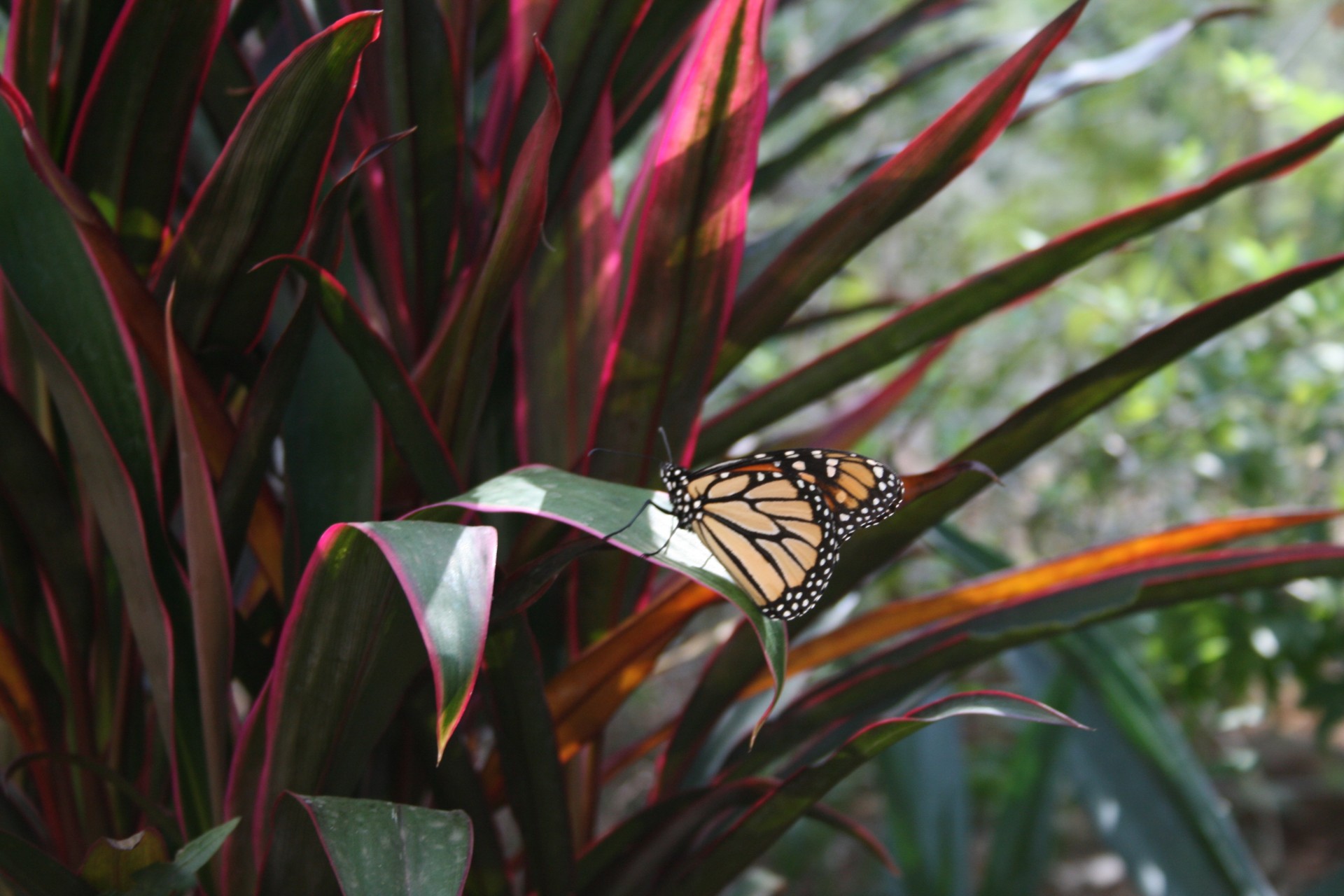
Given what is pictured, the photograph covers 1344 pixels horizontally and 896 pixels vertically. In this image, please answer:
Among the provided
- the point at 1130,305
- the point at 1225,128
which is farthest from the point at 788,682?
the point at 1225,128

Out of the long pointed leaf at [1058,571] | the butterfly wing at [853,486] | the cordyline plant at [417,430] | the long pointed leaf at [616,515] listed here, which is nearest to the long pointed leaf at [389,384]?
the cordyline plant at [417,430]

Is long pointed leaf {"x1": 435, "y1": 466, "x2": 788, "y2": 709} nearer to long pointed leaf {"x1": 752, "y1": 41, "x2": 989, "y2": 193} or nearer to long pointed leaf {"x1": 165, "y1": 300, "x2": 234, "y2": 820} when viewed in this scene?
long pointed leaf {"x1": 165, "y1": 300, "x2": 234, "y2": 820}

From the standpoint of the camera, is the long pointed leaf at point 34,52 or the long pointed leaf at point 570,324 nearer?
the long pointed leaf at point 34,52

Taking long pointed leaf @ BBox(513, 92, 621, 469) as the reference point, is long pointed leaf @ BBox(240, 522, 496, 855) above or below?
below

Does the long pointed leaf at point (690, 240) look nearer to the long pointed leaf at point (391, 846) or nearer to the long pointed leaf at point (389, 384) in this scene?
the long pointed leaf at point (389, 384)

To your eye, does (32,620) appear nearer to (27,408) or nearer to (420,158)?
(27,408)

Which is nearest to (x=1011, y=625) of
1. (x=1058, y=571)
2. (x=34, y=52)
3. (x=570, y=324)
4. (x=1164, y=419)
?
(x=1058, y=571)

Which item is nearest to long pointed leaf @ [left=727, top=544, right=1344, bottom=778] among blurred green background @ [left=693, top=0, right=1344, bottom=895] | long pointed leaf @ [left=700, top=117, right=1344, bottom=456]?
long pointed leaf @ [left=700, top=117, right=1344, bottom=456]

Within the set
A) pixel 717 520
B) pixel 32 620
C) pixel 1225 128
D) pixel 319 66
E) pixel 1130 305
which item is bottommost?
pixel 32 620
